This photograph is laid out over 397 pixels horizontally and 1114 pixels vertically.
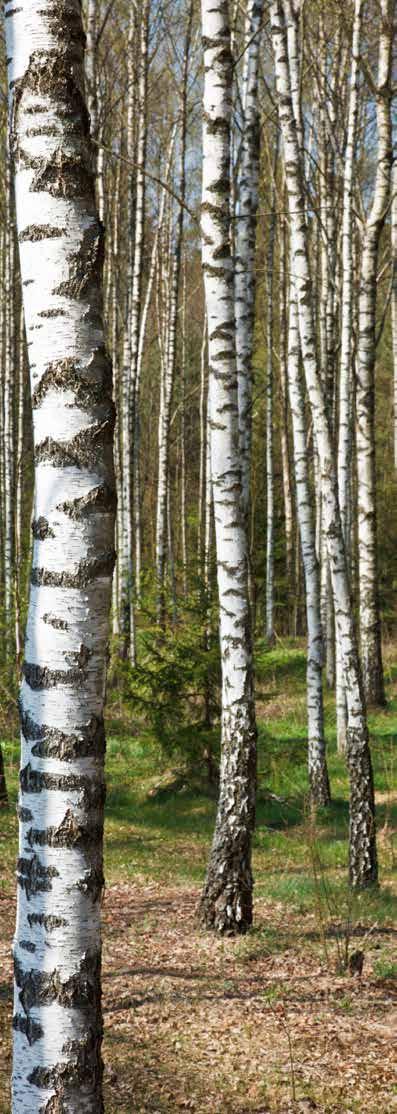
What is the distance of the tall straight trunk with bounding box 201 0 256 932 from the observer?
534 centimetres

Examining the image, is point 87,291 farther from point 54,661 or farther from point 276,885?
point 276,885

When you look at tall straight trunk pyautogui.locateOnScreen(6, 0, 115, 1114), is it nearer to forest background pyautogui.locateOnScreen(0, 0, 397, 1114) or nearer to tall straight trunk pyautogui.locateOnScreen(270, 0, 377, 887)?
forest background pyautogui.locateOnScreen(0, 0, 397, 1114)

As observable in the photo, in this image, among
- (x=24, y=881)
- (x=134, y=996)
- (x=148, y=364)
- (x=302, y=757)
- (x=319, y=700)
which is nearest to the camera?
(x=24, y=881)

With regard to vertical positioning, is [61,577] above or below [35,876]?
above

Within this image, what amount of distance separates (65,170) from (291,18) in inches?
259

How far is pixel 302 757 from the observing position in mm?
10000

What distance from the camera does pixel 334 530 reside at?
6.75 m

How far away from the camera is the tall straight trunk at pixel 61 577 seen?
2250mm

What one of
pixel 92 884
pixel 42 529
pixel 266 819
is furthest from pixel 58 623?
pixel 266 819

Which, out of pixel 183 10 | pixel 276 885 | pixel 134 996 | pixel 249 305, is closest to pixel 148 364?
pixel 183 10

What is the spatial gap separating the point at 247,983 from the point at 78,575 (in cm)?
320

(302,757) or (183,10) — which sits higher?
(183,10)

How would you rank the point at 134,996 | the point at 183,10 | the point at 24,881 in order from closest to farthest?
1. the point at 24,881
2. the point at 134,996
3. the point at 183,10

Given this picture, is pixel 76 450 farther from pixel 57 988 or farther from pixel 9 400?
pixel 9 400
